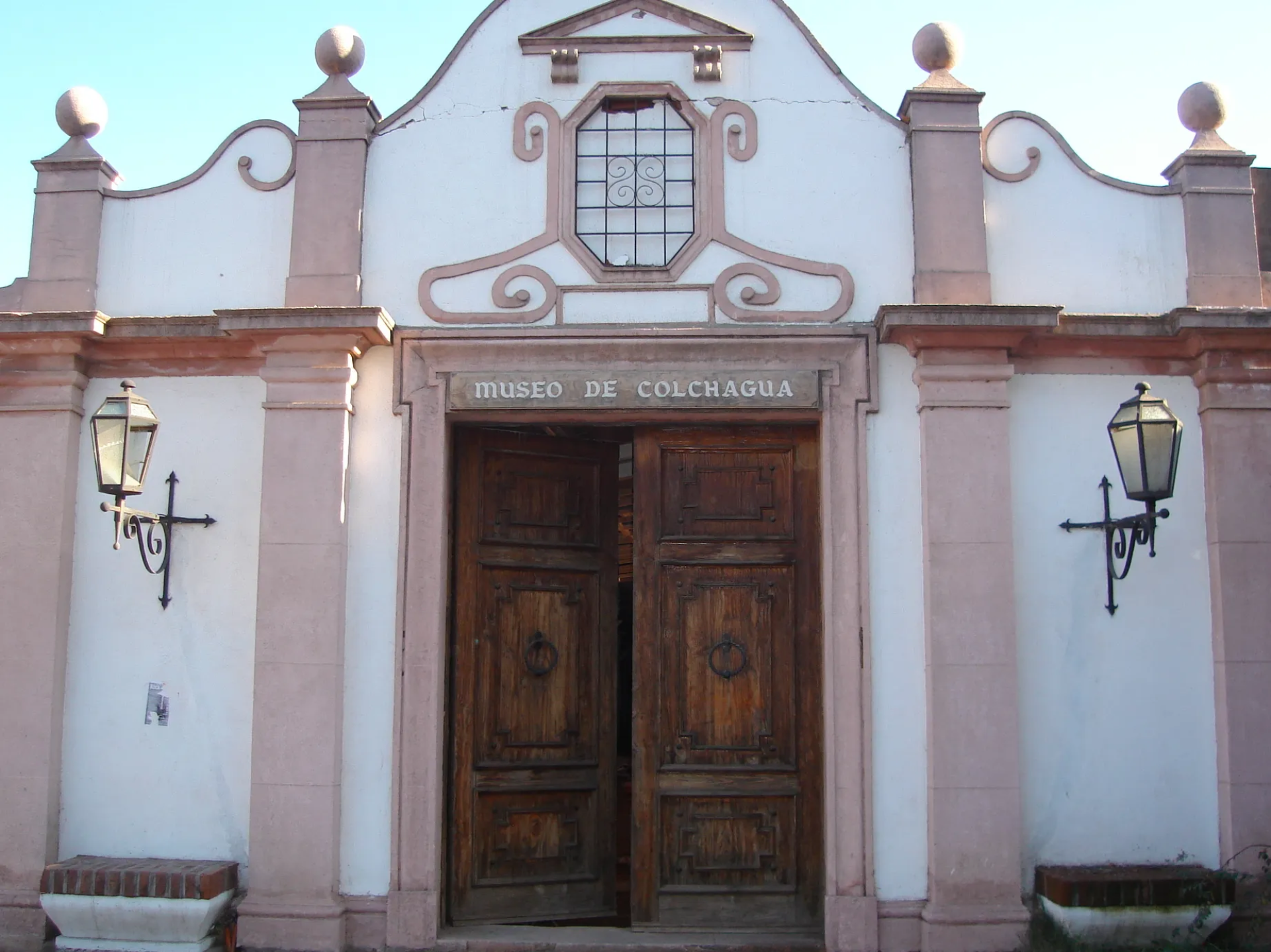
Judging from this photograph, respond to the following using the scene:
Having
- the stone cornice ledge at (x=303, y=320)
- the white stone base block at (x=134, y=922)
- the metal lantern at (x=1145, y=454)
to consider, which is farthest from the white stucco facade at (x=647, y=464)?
the metal lantern at (x=1145, y=454)

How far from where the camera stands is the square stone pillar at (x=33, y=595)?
7125 mm

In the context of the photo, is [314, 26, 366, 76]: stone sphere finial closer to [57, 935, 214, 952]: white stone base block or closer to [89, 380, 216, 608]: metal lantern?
[89, 380, 216, 608]: metal lantern

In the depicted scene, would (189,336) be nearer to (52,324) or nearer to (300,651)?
(52,324)

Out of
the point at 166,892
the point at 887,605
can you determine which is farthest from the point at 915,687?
the point at 166,892

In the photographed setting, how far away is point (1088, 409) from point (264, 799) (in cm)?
532

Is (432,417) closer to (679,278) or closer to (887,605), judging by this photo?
(679,278)

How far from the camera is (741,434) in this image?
771 centimetres

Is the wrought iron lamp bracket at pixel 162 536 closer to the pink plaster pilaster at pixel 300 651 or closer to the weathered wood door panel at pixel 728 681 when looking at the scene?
the pink plaster pilaster at pixel 300 651

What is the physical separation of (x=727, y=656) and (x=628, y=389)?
69.0 inches

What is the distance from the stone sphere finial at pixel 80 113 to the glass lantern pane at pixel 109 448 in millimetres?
2327

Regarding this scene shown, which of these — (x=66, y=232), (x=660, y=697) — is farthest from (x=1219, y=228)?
(x=66, y=232)

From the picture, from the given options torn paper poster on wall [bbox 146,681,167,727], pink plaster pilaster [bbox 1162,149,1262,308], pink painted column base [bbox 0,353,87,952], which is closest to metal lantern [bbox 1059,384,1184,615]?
pink plaster pilaster [bbox 1162,149,1262,308]

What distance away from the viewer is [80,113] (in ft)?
25.8

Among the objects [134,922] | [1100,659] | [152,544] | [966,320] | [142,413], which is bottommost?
[134,922]
